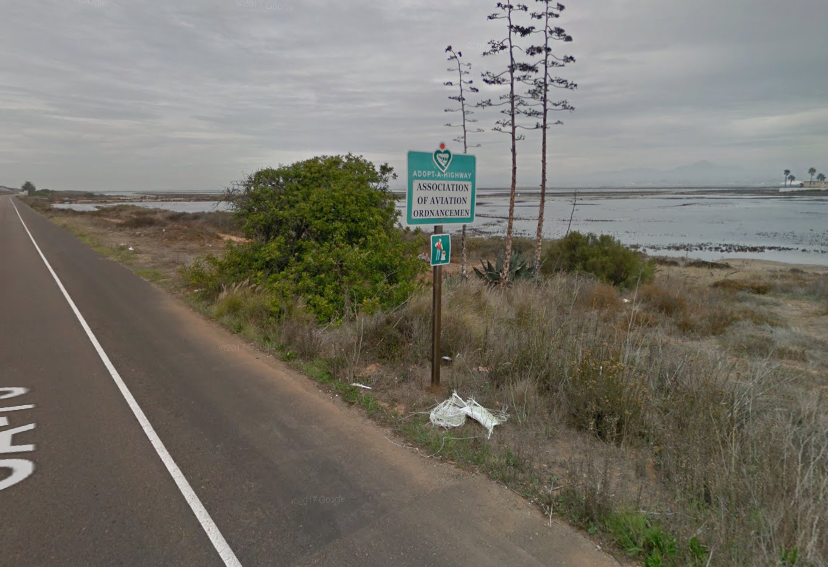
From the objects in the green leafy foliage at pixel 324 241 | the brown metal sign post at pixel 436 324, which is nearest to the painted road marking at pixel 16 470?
the brown metal sign post at pixel 436 324

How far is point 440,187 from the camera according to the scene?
5195 millimetres

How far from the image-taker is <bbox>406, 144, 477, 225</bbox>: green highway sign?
4.96 meters

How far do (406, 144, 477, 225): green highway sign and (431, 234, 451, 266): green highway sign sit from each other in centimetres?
16

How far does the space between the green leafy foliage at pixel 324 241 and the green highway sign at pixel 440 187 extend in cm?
281

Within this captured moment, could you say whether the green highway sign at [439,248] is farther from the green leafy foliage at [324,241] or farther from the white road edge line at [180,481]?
the white road edge line at [180,481]

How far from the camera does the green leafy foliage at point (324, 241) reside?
850 cm

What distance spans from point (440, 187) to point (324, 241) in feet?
15.0

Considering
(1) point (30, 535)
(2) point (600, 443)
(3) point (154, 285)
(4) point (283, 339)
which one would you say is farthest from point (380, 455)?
(3) point (154, 285)

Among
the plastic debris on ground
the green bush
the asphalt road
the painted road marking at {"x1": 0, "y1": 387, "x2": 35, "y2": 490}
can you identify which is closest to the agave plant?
the green bush

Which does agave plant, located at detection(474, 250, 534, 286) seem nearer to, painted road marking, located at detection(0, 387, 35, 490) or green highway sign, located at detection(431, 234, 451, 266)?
green highway sign, located at detection(431, 234, 451, 266)

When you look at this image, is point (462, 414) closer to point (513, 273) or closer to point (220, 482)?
point (220, 482)

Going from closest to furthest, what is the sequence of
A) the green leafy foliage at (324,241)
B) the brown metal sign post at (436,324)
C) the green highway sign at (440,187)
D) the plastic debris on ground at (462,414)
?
the plastic debris on ground at (462,414), the green highway sign at (440,187), the brown metal sign post at (436,324), the green leafy foliage at (324,241)

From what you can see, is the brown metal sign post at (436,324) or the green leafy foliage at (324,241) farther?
the green leafy foliage at (324,241)

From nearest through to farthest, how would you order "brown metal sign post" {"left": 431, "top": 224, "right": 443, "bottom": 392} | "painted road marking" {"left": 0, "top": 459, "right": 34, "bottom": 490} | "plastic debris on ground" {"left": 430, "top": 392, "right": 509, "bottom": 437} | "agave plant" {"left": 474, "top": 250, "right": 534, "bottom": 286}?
"painted road marking" {"left": 0, "top": 459, "right": 34, "bottom": 490}
"plastic debris on ground" {"left": 430, "top": 392, "right": 509, "bottom": 437}
"brown metal sign post" {"left": 431, "top": 224, "right": 443, "bottom": 392}
"agave plant" {"left": 474, "top": 250, "right": 534, "bottom": 286}
